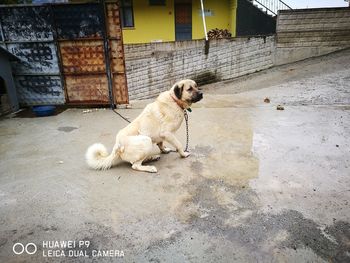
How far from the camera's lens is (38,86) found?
285 inches

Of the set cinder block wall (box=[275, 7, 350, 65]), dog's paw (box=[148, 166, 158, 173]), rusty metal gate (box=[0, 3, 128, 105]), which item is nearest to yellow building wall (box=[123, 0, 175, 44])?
cinder block wall (box=[275, 7, 350, 65])

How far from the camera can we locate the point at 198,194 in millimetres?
3201

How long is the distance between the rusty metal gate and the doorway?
10.9m

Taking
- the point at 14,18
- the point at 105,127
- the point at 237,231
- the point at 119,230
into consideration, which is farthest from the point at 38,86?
the point at 237,231

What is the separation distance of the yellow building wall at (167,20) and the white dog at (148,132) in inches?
541

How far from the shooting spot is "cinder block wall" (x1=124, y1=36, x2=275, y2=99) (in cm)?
954

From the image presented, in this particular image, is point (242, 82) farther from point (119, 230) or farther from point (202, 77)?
point (119, 230)

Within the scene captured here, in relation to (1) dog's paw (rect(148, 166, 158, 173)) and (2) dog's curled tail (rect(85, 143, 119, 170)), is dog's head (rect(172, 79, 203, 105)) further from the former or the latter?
(2) dog's curled tail (rect(85, 143, 119, 170))

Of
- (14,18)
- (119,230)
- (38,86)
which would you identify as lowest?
(119,230)

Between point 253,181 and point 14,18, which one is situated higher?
point 14,18

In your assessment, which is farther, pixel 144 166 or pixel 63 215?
pixel 144 166

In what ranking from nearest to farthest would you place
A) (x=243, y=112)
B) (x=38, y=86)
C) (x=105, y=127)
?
(x=105, y=127) < (x=243, y=112) < (x=38, y=86)

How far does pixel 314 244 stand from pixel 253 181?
117 centimetres

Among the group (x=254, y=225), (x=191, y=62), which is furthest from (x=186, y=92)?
(x=191, y=62)
